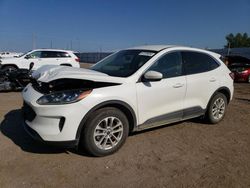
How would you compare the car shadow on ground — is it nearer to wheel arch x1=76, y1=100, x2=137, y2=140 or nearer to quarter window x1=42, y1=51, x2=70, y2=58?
wheel arch x1=76, y1=100, x2=137, y2=140

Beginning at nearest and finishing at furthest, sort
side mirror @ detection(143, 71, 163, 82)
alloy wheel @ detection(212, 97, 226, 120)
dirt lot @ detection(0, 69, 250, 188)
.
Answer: dirt lot @ detection(0, 69, 250, 188) → side mirror @ detection(143, 71, 163, 82) → alloy wheel @ detection(212, 97, 226, 120)

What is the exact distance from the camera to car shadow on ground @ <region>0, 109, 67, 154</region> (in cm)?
444

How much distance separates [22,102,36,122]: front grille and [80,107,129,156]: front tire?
776 millimetres

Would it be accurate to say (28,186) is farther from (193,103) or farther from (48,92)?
(193,103)

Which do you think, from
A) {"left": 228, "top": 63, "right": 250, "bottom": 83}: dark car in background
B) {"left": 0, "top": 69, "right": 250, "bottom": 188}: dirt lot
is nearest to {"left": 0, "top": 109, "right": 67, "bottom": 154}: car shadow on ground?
{"left": 0, "top": 69, "right": 250, "bottom": 188}: dirt lot

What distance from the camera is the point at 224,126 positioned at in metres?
6.09

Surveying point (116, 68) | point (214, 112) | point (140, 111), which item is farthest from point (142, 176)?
point (214, 112)

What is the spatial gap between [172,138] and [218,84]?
1.67m

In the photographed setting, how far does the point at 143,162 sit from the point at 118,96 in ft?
3.38

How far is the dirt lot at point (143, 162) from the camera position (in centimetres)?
355

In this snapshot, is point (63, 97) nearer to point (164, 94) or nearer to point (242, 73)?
point (164, 94)

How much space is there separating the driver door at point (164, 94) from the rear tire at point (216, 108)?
0.98 meters

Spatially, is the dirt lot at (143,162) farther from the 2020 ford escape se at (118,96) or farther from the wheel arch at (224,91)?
the wheel arch at (224,91)

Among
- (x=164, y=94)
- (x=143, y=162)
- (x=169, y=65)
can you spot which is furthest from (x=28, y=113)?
(x=169, y=65)
